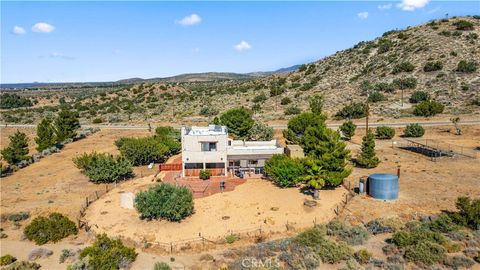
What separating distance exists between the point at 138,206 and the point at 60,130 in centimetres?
4567

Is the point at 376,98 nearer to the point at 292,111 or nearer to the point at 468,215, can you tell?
the point at 292,111

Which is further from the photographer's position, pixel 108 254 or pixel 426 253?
pixel 108 254

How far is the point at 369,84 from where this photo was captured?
99375 mm

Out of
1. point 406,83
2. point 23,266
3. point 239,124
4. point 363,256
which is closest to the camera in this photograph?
point 363,256

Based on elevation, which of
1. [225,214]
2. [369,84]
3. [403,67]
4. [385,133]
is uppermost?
[403,67]

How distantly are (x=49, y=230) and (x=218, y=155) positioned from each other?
19772 mm

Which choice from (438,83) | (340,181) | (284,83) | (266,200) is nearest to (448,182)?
(340,181)

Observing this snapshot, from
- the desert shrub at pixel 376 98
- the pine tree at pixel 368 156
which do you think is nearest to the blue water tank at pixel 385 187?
the pine tree at pixel 368 156

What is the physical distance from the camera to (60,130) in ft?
228

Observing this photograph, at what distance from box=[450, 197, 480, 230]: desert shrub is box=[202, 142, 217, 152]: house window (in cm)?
2511

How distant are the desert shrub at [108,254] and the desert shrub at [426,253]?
732 inches

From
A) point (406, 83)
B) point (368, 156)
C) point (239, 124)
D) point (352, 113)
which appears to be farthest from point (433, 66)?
point (368, 156)

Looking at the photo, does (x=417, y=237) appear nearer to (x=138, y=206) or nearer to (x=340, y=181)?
(x=340, y=181)

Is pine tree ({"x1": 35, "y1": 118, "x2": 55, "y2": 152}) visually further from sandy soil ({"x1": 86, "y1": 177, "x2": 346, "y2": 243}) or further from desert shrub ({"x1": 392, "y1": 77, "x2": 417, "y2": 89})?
desert shrub ({"x1": 392, "y1": 77, "x2": 417, "y2": 89})
